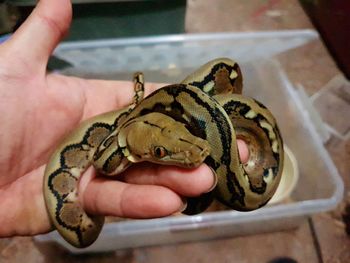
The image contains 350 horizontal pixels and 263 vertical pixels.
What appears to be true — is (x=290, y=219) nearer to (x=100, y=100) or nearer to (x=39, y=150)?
(x=100, y=100)

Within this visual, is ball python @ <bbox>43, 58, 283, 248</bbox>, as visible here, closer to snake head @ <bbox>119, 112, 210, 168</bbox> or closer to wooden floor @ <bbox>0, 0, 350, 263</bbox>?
snake head @ <bbox>119, 112, 210, 168</bbox>

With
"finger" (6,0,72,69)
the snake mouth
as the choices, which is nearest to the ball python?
the snake mouth

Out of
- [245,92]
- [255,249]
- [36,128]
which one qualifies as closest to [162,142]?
[36,128]

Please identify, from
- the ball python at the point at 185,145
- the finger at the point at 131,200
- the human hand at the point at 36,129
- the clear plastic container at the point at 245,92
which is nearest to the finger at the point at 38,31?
the human hand at the point at 36,129

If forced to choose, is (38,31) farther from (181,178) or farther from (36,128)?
(181,178)

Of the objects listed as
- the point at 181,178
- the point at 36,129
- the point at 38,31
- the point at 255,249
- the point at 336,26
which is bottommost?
the point at 255,249

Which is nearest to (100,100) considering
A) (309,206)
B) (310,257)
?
(309,206)
